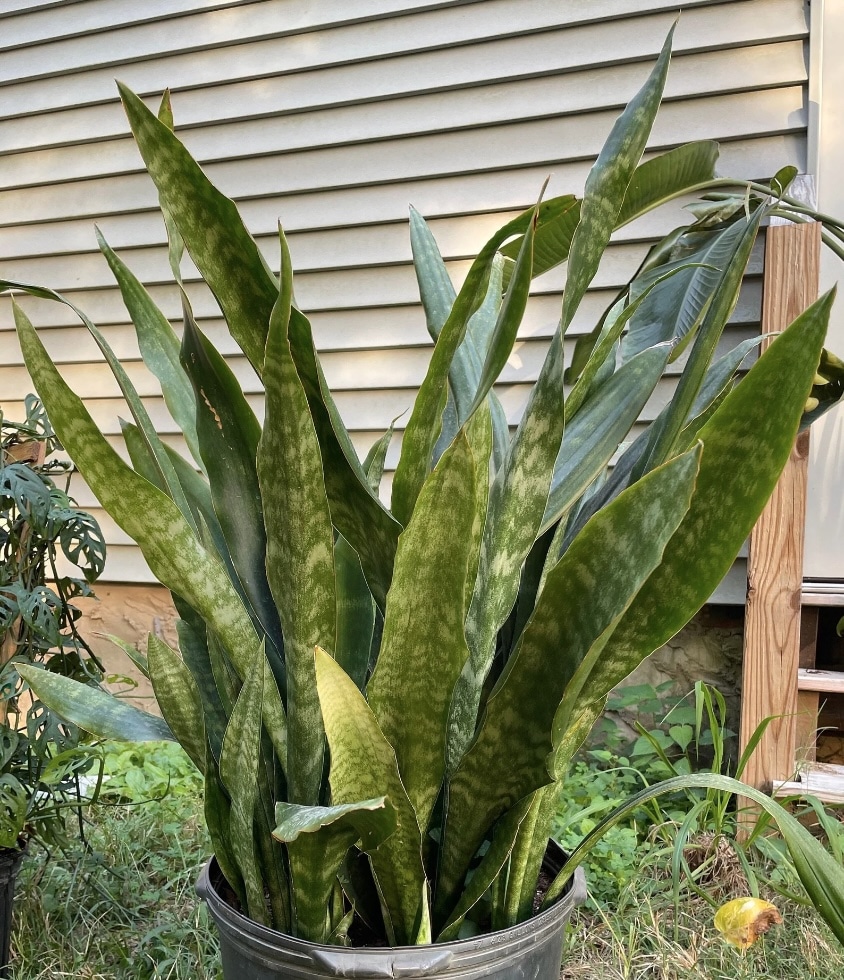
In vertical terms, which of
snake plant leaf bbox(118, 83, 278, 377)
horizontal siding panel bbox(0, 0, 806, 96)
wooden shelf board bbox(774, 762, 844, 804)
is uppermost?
horizontal siding panel bbox(0, 0, 806, 96)

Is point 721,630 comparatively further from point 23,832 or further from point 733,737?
point 23,832

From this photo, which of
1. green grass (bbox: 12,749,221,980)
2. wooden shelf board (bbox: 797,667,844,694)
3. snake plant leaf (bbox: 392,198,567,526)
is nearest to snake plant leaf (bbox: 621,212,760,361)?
wooden shelf board (bbox: 797,667,844,694)

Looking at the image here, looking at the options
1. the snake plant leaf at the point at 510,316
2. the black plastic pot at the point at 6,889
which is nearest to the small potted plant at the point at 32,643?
the black plastic pot at the point at 6,889

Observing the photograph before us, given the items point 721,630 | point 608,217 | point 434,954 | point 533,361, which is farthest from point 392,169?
point 434,954

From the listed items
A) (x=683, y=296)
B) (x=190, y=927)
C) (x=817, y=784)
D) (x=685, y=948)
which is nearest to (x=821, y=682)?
(x=817, y=784)

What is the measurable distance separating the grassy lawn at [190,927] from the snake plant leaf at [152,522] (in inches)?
35.4

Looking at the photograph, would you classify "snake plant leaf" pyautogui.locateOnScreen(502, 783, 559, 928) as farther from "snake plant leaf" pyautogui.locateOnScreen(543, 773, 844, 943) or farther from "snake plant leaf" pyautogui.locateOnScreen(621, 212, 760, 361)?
"snake plant leaf" pyautogui.locateOnScreen(621, 212, 760, 361)

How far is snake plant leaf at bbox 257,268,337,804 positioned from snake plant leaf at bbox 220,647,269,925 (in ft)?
0.12

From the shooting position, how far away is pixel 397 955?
59 centimetres

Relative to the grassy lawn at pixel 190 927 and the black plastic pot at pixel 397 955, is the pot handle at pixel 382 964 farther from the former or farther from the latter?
the grassy lawn at pixel 190 927

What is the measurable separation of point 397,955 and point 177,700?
0.28 metres

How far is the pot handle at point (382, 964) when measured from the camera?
58 cm

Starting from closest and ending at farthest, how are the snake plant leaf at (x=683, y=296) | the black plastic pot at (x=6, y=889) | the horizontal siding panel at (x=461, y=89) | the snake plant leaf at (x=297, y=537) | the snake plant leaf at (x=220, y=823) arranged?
the snake plant leaf at (x=297, y=537) → the snake plant leaf at (x=220, y=823) → the black plastic pot at (x=6, y=889) → the snake plant leaf at (x=683, y=296) → the horizontal siding panel at (x=461, y=89)

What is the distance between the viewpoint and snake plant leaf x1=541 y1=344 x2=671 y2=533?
0.73 meters
